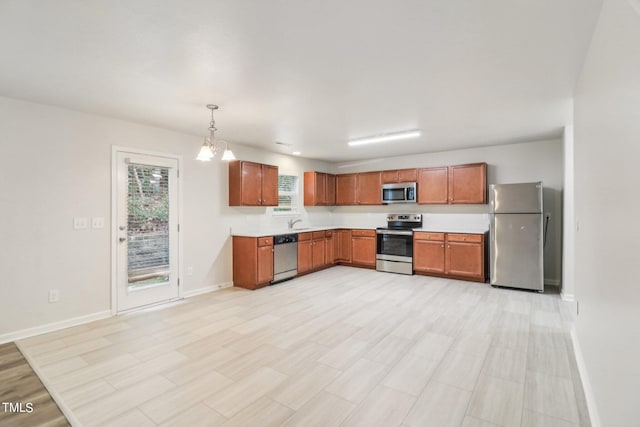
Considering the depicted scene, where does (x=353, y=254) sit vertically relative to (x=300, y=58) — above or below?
below

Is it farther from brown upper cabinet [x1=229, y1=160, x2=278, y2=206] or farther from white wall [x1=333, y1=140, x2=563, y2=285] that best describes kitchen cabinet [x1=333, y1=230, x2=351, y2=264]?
brown upper cabinet [x1=229, y1=160, x2=278, y2=206]

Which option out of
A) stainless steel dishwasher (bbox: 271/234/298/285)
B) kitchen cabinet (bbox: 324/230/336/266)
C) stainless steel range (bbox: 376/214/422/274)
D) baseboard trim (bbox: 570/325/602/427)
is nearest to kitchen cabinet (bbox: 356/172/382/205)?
stainless steel range (bbox: 376/214/422/274)

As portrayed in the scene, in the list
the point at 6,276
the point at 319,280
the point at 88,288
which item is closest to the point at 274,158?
the point at 319,280

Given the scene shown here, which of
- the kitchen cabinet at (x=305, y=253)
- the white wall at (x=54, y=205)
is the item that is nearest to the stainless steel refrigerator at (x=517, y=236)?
the kitchen cabinet at (x=305, y=253)

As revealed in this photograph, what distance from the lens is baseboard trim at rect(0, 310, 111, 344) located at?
326 centimetres

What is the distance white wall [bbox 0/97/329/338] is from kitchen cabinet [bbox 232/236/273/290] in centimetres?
189

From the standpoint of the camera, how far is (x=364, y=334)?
335 cm

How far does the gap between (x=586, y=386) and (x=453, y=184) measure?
4.21 m

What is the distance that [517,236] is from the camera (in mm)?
5051

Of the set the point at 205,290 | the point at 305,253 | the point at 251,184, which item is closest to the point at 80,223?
the point at 205,290

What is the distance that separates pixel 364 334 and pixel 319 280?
2515 millimetres

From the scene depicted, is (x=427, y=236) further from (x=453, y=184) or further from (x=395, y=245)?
(x=453, y=184)

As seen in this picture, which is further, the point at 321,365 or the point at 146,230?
the point at 146,230

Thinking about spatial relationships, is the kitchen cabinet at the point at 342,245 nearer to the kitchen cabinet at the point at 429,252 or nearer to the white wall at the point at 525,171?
the kitchen cabinet at the point at 429,252
